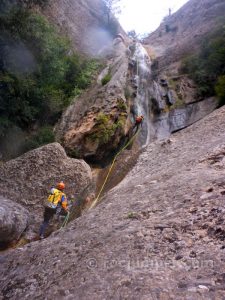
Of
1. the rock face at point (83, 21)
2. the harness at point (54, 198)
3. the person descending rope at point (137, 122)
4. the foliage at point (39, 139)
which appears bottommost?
the harness at point (54, 198)

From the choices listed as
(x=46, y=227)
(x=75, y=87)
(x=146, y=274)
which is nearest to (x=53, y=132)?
(x=75, y=87)

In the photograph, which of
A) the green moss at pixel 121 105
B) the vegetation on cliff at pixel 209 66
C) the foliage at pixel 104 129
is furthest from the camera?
the vegetation on cliff at pixel 209 66

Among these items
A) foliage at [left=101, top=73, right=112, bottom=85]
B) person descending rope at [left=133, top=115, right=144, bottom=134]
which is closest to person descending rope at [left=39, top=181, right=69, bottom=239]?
person descending rope at [left=133, top=115, right=144, bottom=134]

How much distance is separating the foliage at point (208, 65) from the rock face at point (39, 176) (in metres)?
10.5

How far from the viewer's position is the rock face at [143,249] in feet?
12.9

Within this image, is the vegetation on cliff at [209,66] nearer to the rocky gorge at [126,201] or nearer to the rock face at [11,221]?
the rocky gorge at [126,201]

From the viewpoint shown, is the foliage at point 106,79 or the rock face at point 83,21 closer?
the foliage at point 106,79

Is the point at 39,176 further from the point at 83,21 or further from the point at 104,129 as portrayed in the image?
the point at 83,21

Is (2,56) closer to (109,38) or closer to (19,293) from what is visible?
(19,293)

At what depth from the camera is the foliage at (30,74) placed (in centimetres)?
1378

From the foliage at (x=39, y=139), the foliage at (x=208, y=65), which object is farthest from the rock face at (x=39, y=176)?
the foliage at (x=208, y=65)

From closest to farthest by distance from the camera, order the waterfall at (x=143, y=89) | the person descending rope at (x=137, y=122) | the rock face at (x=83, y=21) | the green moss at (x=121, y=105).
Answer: the green moss at (x=121, y=105) < the person descending rope at (x=137, y=122) < the waterfall at (x=143, y=89) < the rock face at (x=83, y=21)

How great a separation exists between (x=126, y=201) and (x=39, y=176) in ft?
17.4

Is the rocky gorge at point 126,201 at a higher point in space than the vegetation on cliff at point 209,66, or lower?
lower
